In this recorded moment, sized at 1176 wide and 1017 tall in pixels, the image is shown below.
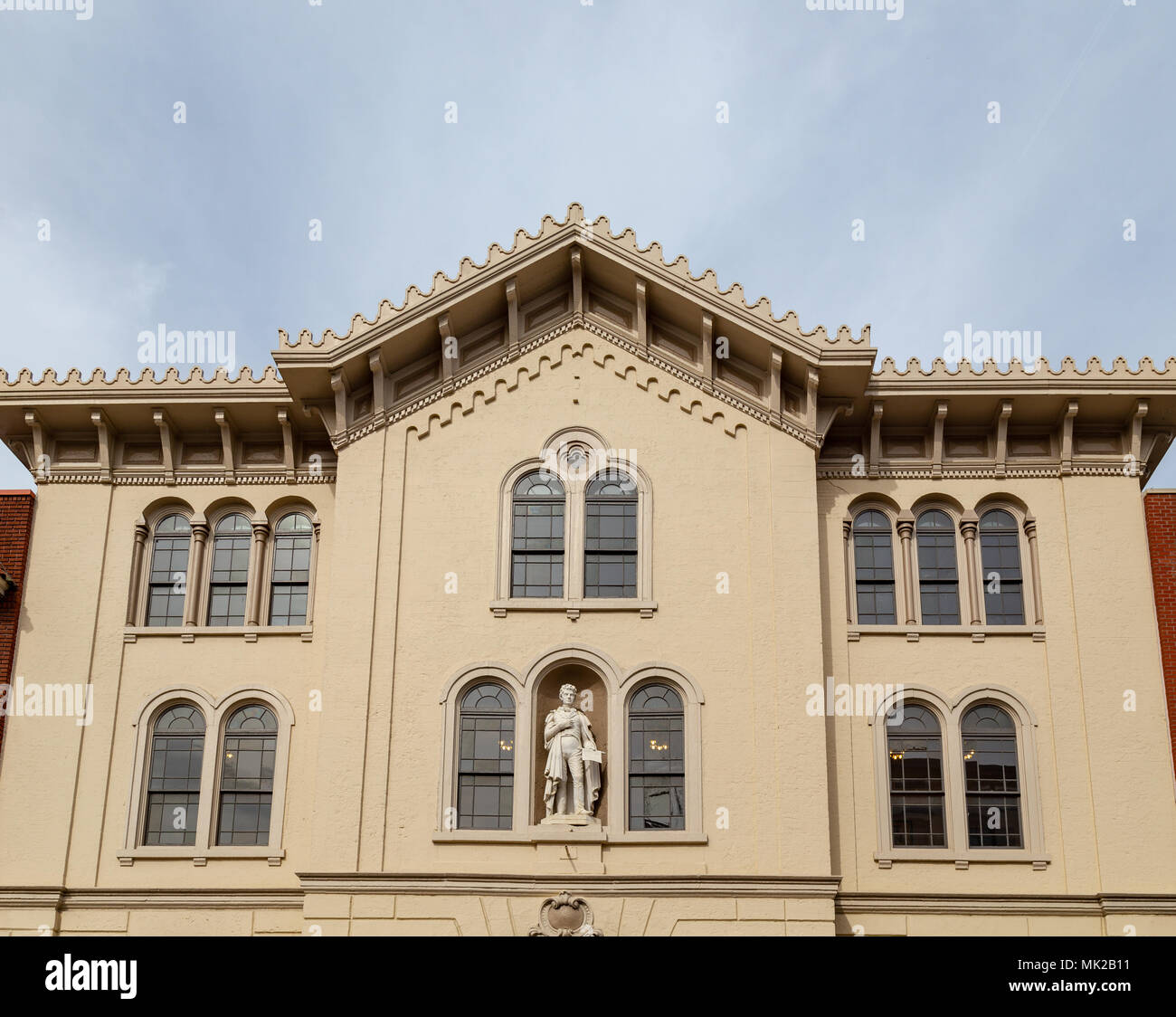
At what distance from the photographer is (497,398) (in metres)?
26.5

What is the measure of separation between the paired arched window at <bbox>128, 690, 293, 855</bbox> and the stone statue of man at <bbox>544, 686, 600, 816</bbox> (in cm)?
437

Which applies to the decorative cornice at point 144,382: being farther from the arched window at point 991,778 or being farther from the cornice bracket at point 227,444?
the arched window at point 991,778

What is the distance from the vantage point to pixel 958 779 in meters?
24.5

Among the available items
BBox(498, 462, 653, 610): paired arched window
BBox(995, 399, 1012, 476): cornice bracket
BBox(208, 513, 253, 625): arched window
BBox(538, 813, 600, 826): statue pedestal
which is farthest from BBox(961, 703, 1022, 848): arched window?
BBox(208, 513, 253, 625): arched window

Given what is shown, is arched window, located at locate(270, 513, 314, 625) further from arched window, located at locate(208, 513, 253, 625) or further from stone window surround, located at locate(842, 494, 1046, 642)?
stone window surround, located at locate(842, 494, 1046, 642)

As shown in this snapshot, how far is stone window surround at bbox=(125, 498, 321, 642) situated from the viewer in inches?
1017

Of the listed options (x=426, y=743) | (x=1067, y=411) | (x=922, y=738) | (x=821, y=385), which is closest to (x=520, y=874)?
(x=426, y=743)

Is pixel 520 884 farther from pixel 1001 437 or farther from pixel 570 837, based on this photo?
pixel 1001 437

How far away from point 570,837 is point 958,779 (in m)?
6.24

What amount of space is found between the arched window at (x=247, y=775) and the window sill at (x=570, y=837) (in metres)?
3.15

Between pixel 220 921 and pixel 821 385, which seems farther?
pixel 821 385

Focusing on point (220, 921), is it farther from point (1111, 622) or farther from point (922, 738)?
point (1111, 622)

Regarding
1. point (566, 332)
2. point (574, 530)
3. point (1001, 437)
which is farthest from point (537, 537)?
point (1001, 437)

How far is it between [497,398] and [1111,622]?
35.2 ft
